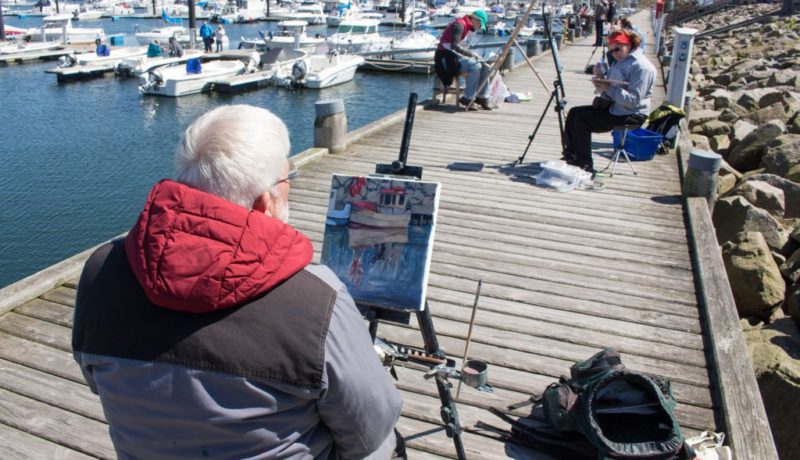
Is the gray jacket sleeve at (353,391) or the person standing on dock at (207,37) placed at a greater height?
the gray jacket sleeve at (353,391)

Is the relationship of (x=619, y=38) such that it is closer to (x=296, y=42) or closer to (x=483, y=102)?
(x=483, y=102)

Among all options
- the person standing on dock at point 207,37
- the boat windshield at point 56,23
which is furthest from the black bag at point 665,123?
the boat windshield at point 56,23

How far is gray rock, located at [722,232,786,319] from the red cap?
245 cm

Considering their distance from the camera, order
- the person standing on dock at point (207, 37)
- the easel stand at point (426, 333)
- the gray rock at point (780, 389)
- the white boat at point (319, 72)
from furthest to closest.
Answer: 1. the person standing on dock at point (207, 37)
2. the white boat at point (319, 72)
3. the gray rock at point (780, 389)
4. the easel stand at point (426, 333)

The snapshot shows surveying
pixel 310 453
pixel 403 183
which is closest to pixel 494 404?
pixel 403 183

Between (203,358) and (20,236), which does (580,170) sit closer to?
(203,358)

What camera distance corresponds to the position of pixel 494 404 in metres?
3.57

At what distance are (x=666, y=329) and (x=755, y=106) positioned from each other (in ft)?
38.5

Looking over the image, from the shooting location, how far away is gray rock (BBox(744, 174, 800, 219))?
27.4 ft

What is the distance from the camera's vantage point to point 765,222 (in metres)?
7.15

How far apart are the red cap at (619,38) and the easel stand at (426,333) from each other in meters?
4.96

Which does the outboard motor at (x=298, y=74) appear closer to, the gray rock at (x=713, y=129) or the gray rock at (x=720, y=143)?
the gray rock at (x=713, y=129)

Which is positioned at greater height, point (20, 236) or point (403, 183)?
point (403, 183)

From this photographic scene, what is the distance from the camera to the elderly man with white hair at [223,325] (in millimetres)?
1612
